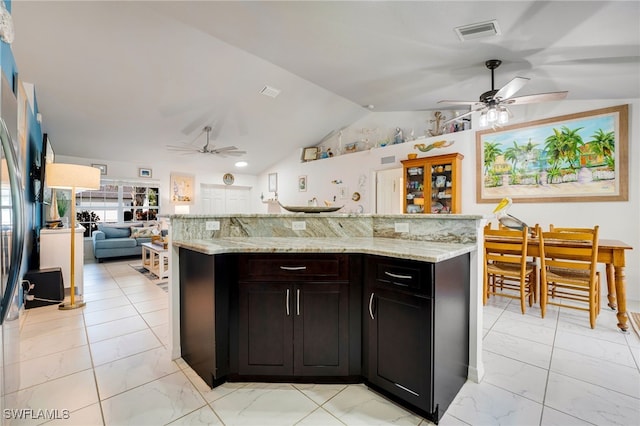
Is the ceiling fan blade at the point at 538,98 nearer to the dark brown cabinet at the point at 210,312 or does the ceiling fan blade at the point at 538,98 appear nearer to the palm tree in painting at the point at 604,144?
the palm tree in painting at the point at 604,144

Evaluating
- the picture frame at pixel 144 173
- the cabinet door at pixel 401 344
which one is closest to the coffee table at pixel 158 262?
the picture frame at pixel 144 173

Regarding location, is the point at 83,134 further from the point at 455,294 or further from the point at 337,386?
the point at 455,294

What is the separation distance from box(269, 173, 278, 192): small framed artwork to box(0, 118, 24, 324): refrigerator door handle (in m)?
6.74

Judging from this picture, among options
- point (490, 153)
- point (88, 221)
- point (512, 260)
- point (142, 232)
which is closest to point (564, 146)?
point (490, 153)

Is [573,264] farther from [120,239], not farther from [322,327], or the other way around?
[120,239]

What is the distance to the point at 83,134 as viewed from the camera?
508 cm

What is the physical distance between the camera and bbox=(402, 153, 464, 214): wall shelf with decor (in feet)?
14.5

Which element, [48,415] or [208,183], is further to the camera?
[208,183]

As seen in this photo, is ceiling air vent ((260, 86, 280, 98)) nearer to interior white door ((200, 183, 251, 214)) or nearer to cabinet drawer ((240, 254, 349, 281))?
cabinet drawer ((240, 254, 349, 281))

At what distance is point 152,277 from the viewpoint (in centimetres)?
452

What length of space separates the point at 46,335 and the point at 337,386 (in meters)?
2.56

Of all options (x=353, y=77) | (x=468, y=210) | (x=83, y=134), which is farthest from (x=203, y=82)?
(x=468, y=210)

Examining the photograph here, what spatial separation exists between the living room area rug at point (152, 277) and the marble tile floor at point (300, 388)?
1325mm

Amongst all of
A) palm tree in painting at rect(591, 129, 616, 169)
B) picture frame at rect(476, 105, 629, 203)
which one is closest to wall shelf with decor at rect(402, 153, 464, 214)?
picture frame at rect(476, 105, 629, 203)
